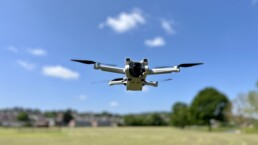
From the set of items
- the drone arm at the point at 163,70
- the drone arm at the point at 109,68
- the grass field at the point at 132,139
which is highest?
the drone arm at the point at 109,68

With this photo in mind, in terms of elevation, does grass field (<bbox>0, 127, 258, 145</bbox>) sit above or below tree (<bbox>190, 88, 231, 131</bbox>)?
below

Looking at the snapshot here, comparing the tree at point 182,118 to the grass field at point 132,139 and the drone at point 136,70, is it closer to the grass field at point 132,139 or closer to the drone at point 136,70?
the grass field at point 132,139

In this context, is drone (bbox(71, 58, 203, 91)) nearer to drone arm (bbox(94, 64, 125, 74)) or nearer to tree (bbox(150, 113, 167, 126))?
drone arm (bbox(94, 64, 125, 74))

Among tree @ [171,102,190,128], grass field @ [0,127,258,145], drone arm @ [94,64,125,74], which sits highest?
tree @ [171,102,190,128]

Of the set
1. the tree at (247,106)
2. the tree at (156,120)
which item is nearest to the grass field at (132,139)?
the tree at (247,106)

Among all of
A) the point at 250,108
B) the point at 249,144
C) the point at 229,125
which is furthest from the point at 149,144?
the point at 229,125

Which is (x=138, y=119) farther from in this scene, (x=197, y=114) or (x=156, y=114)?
(x=197, y=114)

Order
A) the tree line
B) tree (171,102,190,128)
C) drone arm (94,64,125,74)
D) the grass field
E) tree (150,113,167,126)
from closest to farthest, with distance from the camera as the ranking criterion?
drone arm (94,64,125,74) → the grass field → the tree line → tree (171,102,190,128) → tree (150,113,167,126)

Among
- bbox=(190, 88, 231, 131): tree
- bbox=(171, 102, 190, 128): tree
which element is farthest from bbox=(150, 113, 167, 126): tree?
bbox=(190, 88, 231, 131): tree

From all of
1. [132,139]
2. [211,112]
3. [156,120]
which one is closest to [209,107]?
[211,112]

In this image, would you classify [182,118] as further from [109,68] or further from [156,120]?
[109,68]
